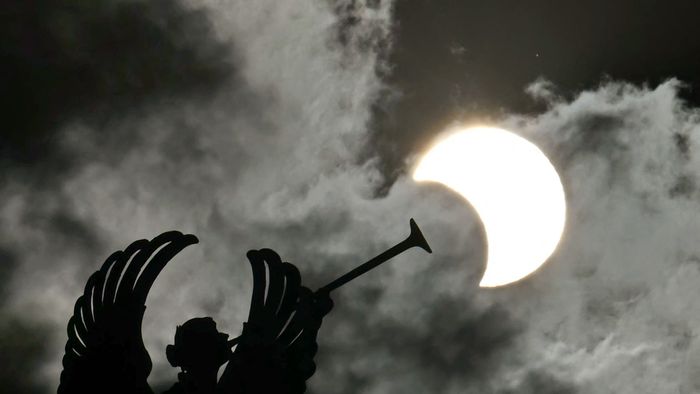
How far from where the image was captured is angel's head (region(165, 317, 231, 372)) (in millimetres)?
13180

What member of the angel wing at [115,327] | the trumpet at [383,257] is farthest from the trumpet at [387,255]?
the angel wing at [115,327]

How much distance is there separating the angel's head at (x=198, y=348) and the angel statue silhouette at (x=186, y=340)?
16 millimetres

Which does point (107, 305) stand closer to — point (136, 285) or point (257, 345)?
point (136, 285)

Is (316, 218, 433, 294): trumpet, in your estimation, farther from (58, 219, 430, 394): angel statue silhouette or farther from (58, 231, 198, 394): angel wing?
(58, 231, 198, 394): angel wing

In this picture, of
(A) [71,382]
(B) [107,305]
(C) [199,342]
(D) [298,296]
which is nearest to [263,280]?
(D) [298,296]

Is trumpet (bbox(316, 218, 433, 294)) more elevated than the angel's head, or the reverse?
trumpet (bbox(316, 218, 433, 294))

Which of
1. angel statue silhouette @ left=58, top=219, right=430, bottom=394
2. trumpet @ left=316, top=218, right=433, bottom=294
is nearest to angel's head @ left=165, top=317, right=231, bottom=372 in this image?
angel statue silhouette @ left=58, top=219, right=430, bottom=394

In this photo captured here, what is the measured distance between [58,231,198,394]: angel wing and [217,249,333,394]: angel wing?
144cm

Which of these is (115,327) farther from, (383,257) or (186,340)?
(383,257)

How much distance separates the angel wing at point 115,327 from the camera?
41.0 feet

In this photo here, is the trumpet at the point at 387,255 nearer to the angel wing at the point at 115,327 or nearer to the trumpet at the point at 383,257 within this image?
the trumpet at the point at 383,257

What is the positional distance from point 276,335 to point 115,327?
2631 millimetres

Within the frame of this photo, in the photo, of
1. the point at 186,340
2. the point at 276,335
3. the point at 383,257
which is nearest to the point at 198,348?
the point at 186,340

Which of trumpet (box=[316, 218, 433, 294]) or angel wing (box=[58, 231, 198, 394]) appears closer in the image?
angel wing (box=[58, 231, 198, 394])
